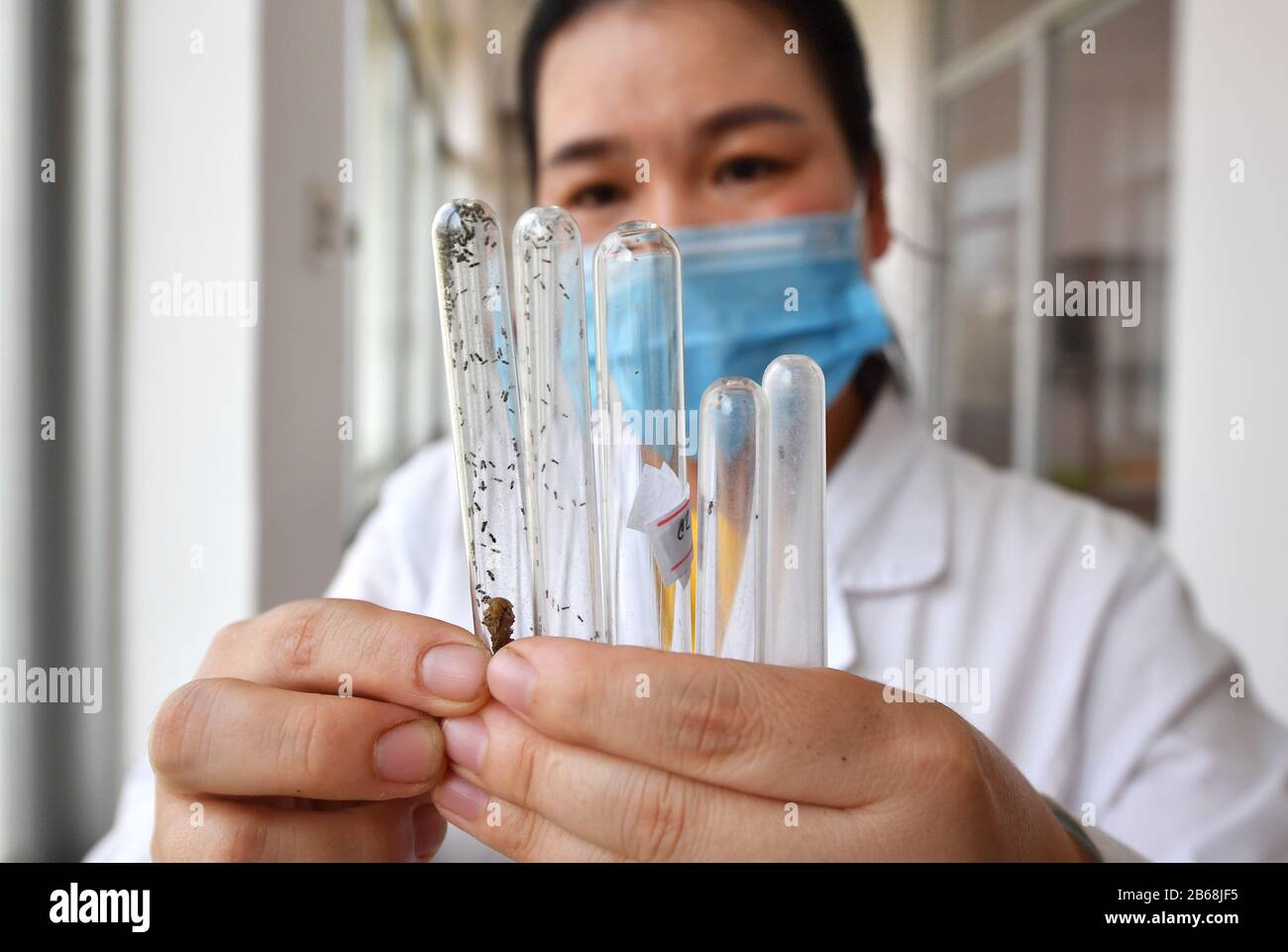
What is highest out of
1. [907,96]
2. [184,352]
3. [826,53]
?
[907,96]

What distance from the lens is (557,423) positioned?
322 millimetres

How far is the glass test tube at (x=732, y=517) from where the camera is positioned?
317 mm

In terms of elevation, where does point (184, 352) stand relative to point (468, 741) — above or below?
above

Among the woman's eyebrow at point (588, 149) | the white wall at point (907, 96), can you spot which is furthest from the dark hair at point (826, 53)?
the white wall at point (907, 96)

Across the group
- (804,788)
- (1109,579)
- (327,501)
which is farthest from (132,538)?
(1109,579)

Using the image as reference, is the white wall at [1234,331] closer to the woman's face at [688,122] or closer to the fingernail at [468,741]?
the woman's face at [688,122]

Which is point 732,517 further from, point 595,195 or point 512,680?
point 595,195

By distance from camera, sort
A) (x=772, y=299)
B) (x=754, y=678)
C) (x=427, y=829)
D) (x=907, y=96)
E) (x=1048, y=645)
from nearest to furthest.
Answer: (x=754, y=678)
(x=427, y=829)
(x=772, y=299)
(x=1048, y=645)
(x=907, y=96)

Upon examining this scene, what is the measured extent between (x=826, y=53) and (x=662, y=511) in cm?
55

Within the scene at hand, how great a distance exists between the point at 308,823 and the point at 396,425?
198cm

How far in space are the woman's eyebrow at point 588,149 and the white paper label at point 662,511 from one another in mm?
415

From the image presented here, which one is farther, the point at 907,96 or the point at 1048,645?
the point at 907,96

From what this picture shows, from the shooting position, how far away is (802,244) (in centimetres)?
60

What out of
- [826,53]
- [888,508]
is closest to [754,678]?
[888,508]
